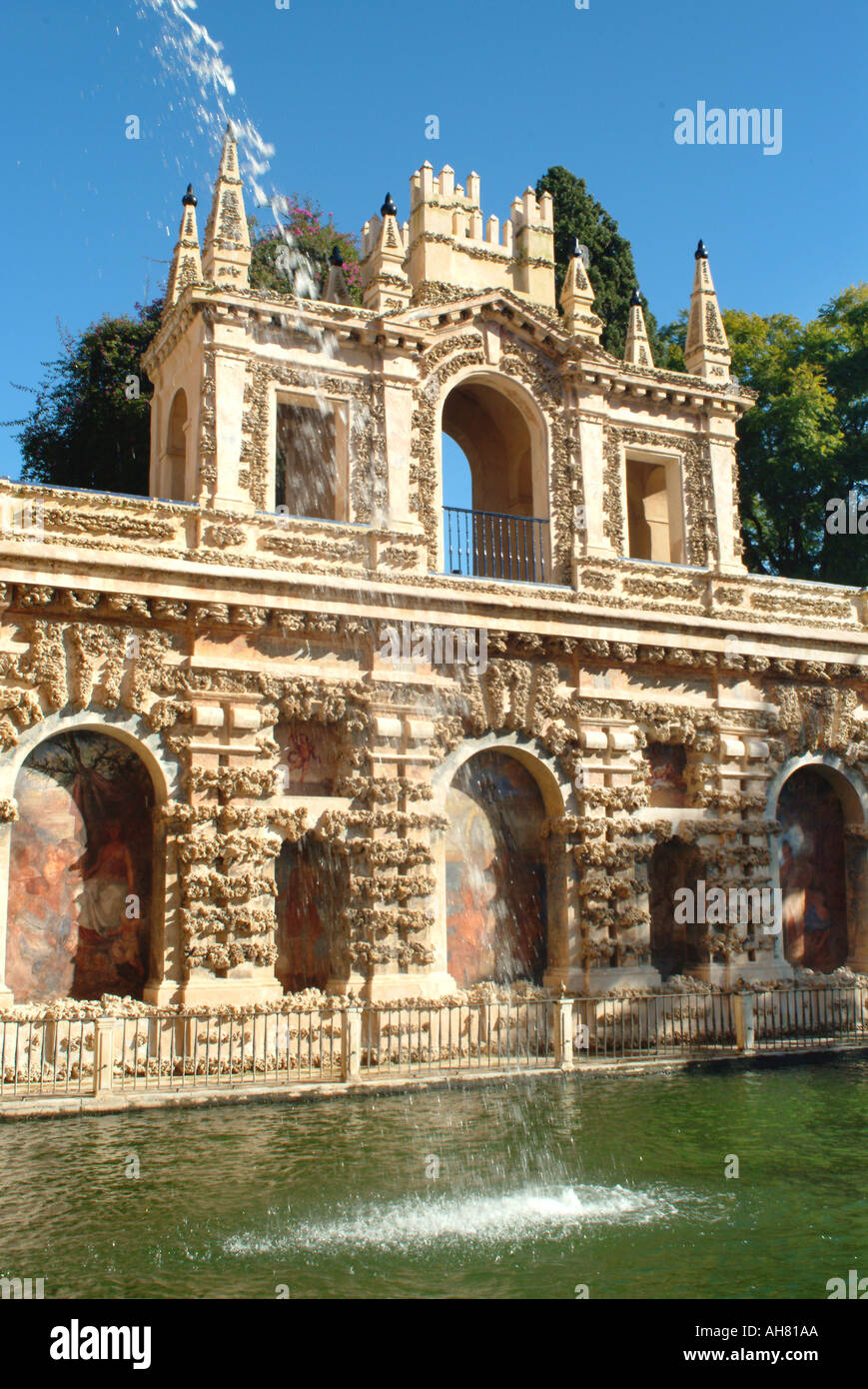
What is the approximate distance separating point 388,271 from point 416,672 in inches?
273

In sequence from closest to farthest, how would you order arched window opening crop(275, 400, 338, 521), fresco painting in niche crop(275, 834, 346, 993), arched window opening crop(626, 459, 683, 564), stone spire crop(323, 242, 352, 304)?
1. fresco painting in niche crop(275, 834, 346, 993)
2. arched window opening crop(275, 400, 338, 521)
3. arched window opening crop(626, 459, 683, 564)
4. stone spire crop(323, 242, 352, 304)

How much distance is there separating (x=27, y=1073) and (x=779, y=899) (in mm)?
13225

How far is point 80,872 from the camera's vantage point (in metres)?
17.3

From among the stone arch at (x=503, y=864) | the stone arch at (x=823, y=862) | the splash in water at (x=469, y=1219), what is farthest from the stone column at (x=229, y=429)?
the splash in water at (x=469, y=1219)

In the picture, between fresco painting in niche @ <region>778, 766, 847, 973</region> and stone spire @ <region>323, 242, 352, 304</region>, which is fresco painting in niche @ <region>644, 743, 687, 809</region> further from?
stone spire @ <region>323, 242, 352, 304</region>

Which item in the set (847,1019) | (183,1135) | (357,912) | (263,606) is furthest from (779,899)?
(183,1135)

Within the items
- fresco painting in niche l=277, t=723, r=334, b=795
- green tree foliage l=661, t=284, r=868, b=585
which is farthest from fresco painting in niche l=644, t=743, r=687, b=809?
green tree foliage l=661, t=284, r=868, b=585

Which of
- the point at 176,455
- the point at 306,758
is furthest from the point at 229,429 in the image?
the point at 306,758

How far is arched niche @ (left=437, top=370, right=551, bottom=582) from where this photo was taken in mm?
21719

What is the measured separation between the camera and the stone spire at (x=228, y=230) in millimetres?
19531

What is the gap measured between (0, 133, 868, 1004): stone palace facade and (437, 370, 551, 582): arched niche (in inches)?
3.2

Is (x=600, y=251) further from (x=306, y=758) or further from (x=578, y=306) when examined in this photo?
(x=306, y=758)
